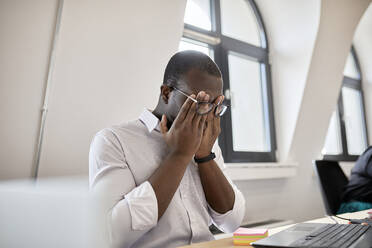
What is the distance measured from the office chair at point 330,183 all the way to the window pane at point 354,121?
1918mm

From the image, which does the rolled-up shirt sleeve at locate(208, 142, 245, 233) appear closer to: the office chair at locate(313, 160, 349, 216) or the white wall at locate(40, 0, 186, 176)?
the white wall at locate(40, 0, 186, 176)

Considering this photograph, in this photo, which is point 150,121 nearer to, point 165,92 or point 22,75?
point 165,92

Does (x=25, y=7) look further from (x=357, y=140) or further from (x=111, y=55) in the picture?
(x=357, y=140)

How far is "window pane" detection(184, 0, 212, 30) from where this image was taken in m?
2.45

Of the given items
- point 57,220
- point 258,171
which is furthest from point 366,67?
point 57,220

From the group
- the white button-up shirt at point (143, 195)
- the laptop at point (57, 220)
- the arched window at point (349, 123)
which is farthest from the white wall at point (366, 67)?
the laptop at point (57, 220)

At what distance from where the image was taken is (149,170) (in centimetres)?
98

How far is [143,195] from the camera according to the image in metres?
0.83

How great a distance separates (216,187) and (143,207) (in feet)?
0.94

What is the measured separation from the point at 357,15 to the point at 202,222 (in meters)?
2.89

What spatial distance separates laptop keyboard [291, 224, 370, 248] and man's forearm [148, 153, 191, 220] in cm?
35

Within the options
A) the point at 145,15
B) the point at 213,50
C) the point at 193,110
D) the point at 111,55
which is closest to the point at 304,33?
the point at 213,50

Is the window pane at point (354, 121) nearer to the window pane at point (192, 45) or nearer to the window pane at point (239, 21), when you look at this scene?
the window pane at point (239, 21)

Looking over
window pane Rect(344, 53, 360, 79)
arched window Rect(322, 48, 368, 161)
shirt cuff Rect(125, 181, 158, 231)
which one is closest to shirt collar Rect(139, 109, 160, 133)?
shirt cuff Rect(125, 181, 158, 231)
